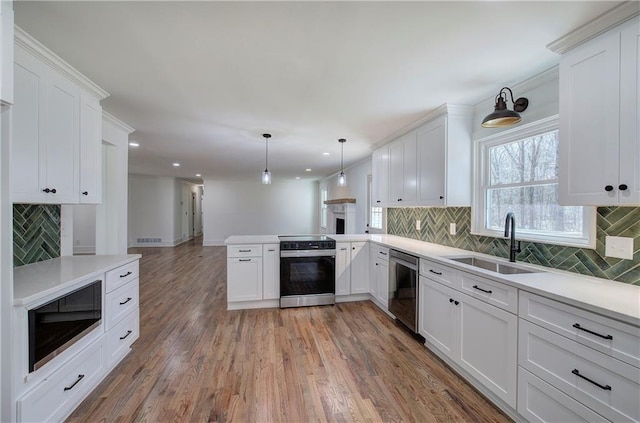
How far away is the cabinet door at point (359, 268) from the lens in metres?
3.80

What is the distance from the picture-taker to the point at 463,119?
2.71 metres

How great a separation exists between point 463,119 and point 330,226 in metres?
5.72

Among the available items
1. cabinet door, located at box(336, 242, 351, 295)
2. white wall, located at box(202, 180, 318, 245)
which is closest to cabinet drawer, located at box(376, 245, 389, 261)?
cabinet door, located at box(336, 242, 351, 295)

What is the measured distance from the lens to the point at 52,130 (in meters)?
1.88

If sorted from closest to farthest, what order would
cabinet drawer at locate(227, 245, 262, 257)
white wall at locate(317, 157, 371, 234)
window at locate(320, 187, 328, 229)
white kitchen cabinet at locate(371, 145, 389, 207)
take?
cabinet drawer at locate(227, 245, 262, 257)
white kitchen cabinet at locate(371, 145, 389, 207)
white wall at locate(317, 157, 371, 234)
window at locate(320, 187, 328, 229)

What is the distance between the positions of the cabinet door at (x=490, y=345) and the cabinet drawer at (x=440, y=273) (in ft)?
0.44

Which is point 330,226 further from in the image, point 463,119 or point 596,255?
point 596,255

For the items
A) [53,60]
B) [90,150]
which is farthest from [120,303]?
[53,60]

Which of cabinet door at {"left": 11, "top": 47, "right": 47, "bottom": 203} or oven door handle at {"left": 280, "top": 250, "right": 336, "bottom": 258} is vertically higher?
cabinet door at {"left": 11, "top": 47, "right": 47, "bottom": 203}

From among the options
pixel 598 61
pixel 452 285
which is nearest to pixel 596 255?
pixel 452 285

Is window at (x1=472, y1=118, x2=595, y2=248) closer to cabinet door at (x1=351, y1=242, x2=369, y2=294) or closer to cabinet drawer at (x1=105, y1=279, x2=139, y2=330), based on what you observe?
cabinet door at (x1=351, y1=242, x2=369, y2=294)

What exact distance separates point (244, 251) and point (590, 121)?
11.3 feet

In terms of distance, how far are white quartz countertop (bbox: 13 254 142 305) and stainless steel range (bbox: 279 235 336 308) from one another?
1743 millimetres

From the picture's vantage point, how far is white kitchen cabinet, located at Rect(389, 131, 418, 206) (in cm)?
325
